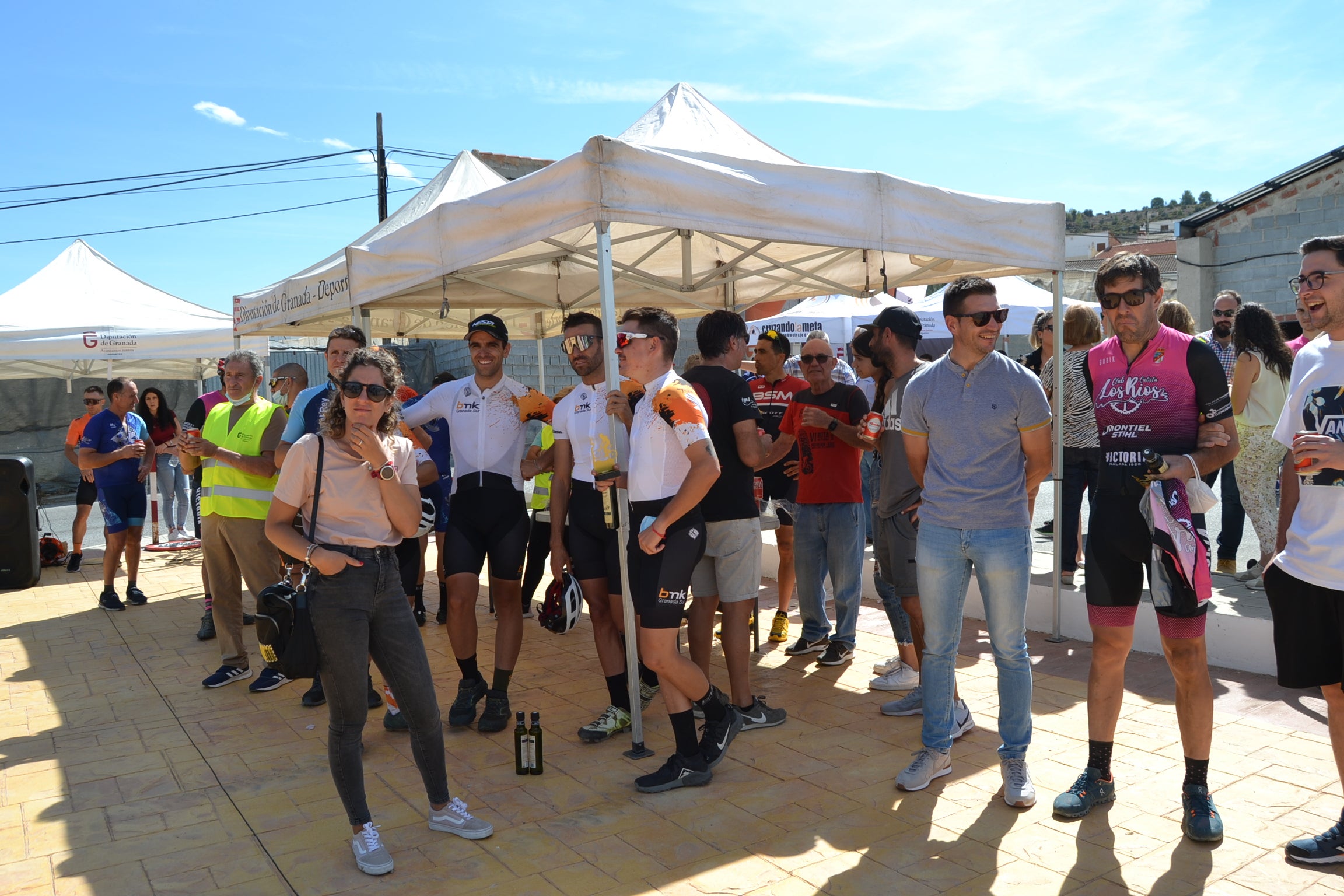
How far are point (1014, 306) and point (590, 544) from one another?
10.8m

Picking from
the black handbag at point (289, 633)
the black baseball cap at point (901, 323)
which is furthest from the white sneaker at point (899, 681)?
the black handbag at point (289, 633)

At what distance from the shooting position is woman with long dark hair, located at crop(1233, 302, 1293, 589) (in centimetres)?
595

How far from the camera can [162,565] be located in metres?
10.1

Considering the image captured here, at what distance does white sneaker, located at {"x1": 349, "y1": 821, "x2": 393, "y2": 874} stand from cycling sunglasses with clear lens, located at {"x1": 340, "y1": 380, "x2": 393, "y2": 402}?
1472mm

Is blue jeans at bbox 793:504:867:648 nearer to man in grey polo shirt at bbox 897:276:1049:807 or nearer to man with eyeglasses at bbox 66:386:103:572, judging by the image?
man in grey polo shirt at bbox 897:276:1049:807

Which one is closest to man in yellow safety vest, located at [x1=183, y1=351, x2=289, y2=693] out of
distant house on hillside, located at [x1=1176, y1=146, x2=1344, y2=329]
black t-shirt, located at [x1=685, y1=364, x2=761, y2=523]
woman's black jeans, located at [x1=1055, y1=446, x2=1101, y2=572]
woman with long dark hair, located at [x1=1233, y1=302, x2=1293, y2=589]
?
black t-shirt, located at [x1=685, y1=364, x2=761, y2=523]

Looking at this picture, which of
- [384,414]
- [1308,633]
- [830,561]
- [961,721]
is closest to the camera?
[1308,633]

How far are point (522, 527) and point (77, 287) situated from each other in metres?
10.7

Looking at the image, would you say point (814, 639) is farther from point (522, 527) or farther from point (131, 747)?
point (131, 747)

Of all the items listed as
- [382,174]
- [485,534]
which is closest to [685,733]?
[485,534]

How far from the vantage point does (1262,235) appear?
14055mm

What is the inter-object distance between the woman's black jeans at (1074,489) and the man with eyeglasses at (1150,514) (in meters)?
3.19

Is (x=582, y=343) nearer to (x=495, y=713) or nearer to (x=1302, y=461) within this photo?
(x=495, y=713)

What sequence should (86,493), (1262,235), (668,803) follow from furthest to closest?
1. (1262,235)
2. (86,493)
3. (668,803)
